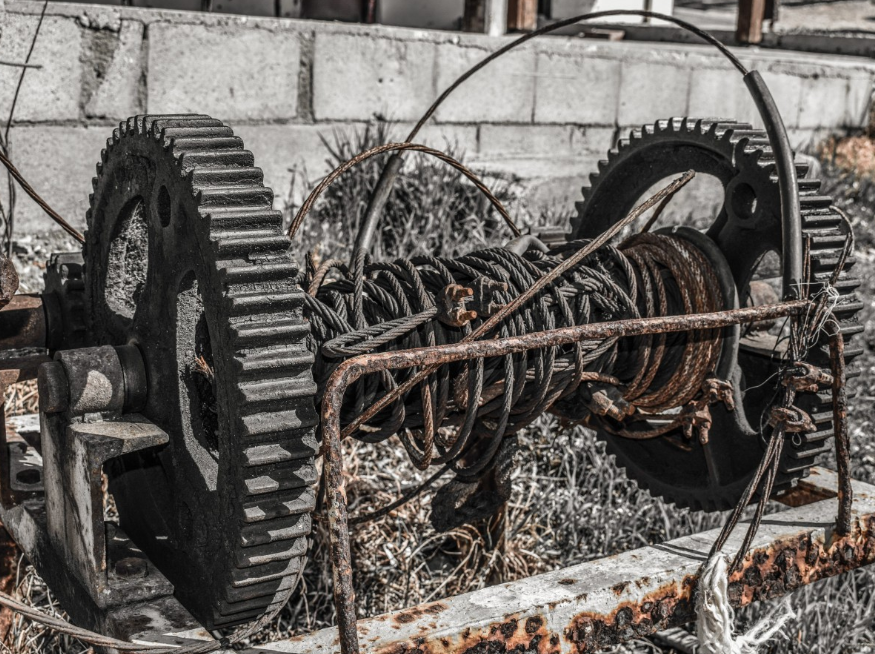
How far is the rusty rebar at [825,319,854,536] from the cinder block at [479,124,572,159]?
323 centimetres

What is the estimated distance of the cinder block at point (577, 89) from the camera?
526 cm

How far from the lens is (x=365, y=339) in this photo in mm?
1793

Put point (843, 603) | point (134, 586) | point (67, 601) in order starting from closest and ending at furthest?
point (134, 586) → point (67, 601) → point (843, 603)

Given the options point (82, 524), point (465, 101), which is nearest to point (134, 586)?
point (82, 524)

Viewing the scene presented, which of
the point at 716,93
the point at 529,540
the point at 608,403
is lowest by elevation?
the point at 529,540

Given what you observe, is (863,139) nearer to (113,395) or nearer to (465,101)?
(465,101)

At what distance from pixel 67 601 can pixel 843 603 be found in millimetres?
2639

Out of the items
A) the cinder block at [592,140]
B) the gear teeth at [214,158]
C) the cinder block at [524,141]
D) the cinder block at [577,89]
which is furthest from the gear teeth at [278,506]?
the cinder block at [592,140]

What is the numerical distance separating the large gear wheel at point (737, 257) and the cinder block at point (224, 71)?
6.63ft

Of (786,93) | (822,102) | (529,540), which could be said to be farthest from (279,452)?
(822,102)

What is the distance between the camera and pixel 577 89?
540 cm

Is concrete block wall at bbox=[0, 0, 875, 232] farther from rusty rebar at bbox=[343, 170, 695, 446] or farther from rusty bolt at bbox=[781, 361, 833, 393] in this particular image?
rusty bolt at bbox=[781, 361, 833, 393]

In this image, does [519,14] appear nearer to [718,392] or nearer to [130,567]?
[718,392]

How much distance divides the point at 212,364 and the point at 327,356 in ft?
0.65
